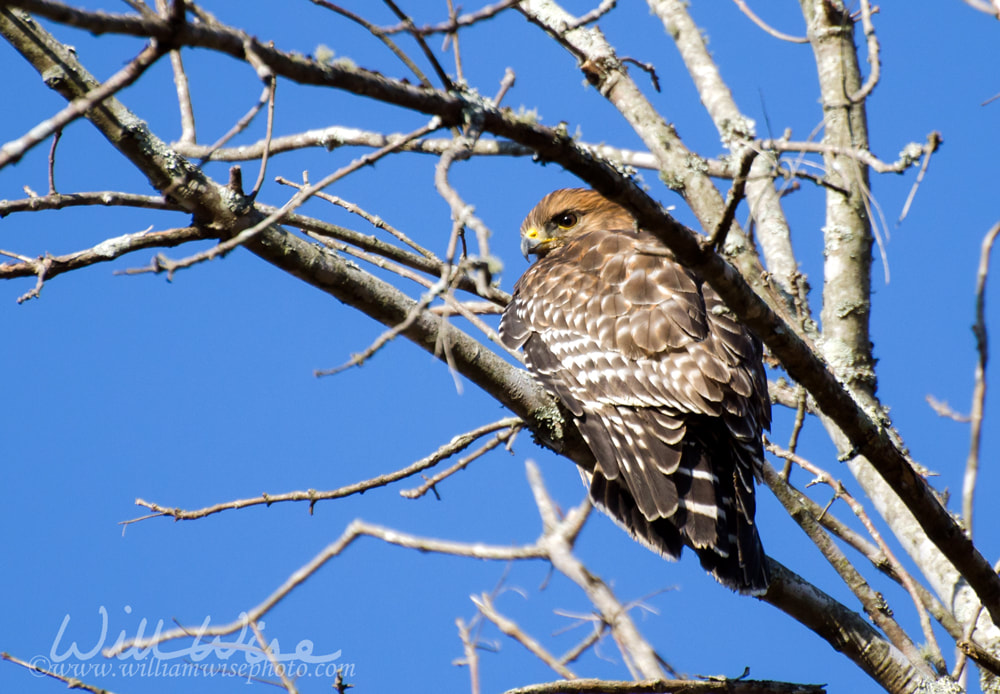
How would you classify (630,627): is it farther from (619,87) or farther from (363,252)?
(619,87)

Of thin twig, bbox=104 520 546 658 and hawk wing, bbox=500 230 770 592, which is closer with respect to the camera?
thin twig, bbox=104 520 546 658

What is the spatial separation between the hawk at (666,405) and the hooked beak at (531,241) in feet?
4.94

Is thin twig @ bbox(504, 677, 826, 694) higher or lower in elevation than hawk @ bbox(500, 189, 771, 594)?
lower

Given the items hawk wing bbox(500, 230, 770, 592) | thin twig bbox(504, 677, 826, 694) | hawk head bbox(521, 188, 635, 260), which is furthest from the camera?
hawk head bbox(521, 188, 635, 260)

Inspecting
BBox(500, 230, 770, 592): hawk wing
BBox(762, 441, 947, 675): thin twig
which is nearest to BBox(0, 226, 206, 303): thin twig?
BBox(500, 230, 770, 592): hawk wing

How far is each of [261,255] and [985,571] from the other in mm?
2310

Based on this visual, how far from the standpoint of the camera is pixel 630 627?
2.38 m

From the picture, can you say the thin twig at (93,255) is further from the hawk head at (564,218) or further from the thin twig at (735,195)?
the hawk head at (564,218)

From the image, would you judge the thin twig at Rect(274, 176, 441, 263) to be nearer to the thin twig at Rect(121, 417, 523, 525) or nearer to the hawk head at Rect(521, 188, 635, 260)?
the thin twig at Rect(121, 417, 523, 525)

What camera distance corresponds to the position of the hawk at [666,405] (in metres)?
3.45

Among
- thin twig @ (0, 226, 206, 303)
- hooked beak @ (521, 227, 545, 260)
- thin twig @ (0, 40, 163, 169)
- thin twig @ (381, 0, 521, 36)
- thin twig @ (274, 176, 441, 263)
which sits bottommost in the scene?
thin twig @ (0, 40, 163, 169)

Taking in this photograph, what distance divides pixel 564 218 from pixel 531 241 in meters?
Answer: 0.25

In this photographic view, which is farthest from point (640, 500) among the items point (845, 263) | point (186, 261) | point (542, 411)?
point (186, 261)

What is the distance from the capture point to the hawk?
3445 millimetres
